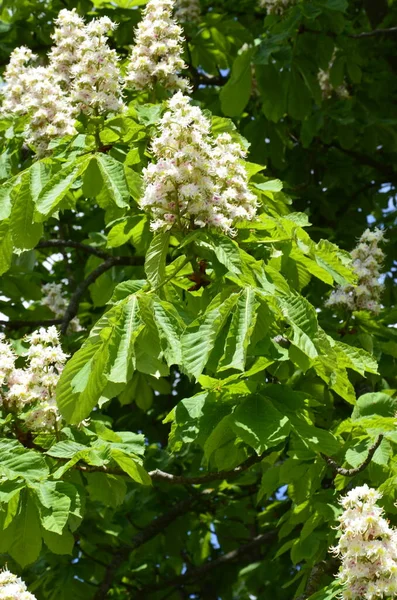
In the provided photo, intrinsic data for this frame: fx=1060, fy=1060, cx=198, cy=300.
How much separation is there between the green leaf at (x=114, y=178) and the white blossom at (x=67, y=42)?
2.50 ft

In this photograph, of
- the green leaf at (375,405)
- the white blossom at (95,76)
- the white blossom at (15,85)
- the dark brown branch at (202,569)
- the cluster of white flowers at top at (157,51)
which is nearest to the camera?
the green leaf at (375,405)

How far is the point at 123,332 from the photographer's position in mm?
3131

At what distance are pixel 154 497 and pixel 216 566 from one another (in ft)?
2.53

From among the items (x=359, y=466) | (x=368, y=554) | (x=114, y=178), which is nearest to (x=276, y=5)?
(x=114, y=178)

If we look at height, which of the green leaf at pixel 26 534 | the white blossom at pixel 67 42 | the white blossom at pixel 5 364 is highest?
the white blossom at pixel 67 42

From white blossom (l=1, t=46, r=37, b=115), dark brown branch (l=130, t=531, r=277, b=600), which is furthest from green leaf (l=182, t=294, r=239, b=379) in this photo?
dark brown branch (l=130, t=531, r=277, b=600)

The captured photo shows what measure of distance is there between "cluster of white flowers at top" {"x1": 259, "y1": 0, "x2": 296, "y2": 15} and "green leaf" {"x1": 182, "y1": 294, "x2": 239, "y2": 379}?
3.17 m

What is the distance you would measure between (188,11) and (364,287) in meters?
2.53

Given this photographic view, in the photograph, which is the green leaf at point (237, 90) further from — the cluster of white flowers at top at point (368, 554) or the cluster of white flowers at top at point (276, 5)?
the cluster of white flowers at top at point (368, 554)

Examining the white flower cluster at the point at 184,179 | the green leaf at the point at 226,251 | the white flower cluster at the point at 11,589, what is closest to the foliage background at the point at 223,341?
the green leaf at the point at 226,251

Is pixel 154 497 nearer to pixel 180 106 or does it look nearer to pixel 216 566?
pixel 216 566

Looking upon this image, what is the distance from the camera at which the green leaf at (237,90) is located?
221 inches

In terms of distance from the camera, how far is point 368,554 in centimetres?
282

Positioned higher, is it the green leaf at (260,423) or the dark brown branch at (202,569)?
the green leaf at (260,423)
